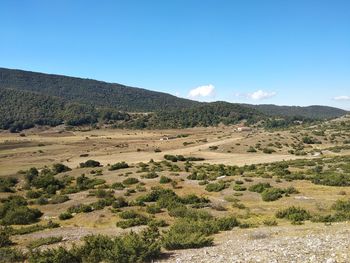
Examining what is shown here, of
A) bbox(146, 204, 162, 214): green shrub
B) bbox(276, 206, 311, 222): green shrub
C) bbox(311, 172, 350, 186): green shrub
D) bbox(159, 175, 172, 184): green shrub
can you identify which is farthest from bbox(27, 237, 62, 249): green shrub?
bbox(311, 172, 350, 186): green shrub

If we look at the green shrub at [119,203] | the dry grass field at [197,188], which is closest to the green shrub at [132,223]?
the dry grass field at [197,188]

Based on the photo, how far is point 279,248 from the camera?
46.9ft

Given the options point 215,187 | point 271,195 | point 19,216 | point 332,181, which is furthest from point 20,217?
point 332,181

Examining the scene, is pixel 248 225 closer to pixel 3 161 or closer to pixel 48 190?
pixel 48 190

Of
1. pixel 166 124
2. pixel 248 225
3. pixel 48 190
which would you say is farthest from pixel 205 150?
pixel 166 124

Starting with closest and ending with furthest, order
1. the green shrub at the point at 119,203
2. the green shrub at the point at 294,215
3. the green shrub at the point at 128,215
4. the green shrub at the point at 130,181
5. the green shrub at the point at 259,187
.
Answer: the green shrub at the point at 294,215 → the green shrub at the point at 128,215 → the green shrub at the point at 119,203 → the green shrub at the point at 259,187 → the green shrub at the point at 130,181

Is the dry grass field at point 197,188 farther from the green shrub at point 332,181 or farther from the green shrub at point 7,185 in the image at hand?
the green shrub at point 7,185

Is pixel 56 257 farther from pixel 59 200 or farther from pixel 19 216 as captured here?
pixel 59 200

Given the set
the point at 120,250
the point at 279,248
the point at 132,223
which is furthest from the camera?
the point at 132,223

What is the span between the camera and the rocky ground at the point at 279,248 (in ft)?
42.7

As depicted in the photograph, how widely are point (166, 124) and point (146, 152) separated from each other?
9242cm

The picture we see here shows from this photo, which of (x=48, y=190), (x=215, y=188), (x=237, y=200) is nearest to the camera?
(x=237, y=200)

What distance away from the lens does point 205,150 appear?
315ft

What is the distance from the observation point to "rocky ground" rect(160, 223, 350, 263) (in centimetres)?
1302
